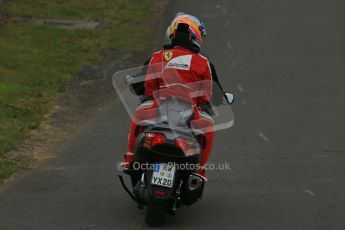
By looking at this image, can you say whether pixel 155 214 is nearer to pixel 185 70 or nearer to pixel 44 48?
pixel 185 70

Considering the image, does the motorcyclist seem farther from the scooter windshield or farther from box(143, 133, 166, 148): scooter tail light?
box(143, 133, 166, 148): scooter tail light

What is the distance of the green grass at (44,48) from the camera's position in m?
13.0

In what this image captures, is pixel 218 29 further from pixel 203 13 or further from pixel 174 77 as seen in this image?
pixel 174 77

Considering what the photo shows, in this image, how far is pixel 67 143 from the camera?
1189 cm

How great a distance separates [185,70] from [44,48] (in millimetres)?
9022

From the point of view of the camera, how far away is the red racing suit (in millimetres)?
8438

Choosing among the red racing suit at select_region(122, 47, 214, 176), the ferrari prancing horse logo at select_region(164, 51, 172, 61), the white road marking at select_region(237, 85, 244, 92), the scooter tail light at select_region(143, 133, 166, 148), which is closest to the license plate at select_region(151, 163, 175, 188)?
the scooter tail light at select_region(143, 133, 166, 148)

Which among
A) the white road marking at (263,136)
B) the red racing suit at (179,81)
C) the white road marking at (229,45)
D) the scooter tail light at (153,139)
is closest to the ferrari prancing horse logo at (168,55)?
the red racing suit at (179,81)

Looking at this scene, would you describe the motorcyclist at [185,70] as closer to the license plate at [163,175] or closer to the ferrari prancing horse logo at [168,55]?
the ferrari prancing horse logo at [168,55]

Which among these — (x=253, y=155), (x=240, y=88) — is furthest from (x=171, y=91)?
(x=240, y=88)

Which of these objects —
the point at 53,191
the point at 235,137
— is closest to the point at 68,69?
the point at 235,137

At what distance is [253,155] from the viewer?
1130 cm

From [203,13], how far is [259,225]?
12413mm

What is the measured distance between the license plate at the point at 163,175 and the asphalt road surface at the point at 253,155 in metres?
0.57
